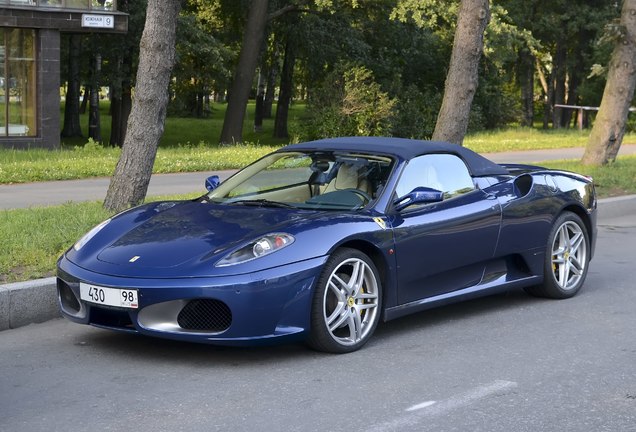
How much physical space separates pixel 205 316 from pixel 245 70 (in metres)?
29.1

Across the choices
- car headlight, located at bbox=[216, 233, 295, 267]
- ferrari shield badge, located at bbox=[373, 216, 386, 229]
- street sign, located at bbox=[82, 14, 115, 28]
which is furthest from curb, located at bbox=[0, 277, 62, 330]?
street sign, located at bbox=[82, 14, 115, 28]

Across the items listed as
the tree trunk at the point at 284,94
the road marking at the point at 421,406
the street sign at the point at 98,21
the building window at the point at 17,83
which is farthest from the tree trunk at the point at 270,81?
the road marking at the point at 421,406

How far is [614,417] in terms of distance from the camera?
202 inches

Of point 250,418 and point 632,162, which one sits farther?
point 632,162

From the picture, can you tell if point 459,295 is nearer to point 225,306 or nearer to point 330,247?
point 330,247

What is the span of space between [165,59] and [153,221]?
414cm

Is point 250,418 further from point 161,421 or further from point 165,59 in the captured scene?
point 165,59

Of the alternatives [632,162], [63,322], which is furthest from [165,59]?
[632,162]

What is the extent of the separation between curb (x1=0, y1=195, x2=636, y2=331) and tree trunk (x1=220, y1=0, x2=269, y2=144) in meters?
27.0

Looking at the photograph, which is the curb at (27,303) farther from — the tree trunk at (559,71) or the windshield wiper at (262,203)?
the tree trunk at (559,71)

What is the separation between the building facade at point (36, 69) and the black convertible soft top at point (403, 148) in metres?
21.5

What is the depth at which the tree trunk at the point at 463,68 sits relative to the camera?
14227 millimetres

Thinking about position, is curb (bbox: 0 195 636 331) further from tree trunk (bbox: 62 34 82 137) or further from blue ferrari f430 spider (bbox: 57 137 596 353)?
tree trunk (bbox: 62 34 82 137)

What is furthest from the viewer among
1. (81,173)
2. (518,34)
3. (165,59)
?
(518,34)
